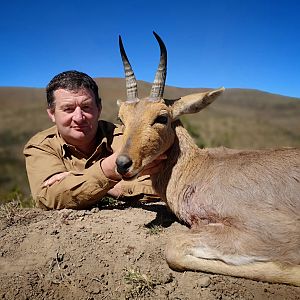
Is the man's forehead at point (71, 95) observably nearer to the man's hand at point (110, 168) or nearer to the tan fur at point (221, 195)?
the tan fur at point (221, 195)

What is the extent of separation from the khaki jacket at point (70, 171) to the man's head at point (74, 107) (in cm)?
31

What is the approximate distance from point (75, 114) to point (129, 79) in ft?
4.44

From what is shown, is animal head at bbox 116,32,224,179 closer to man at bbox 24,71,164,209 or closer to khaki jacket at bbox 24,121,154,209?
man at bbox 24,71,164,209

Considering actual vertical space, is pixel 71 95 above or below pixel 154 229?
above

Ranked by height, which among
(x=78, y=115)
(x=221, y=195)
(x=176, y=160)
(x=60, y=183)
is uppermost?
Result: (x=78, y=115)

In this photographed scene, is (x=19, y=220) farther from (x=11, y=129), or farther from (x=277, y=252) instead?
(x=11, y=129)

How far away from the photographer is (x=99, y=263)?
5.16 m

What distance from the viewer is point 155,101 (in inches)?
248

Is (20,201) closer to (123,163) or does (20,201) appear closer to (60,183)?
(60,183)

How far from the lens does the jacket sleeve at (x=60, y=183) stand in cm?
648

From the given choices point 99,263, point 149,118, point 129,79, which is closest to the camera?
point 99,263

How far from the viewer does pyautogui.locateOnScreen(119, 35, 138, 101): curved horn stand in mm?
6715

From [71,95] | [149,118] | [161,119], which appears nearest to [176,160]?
[161,119]

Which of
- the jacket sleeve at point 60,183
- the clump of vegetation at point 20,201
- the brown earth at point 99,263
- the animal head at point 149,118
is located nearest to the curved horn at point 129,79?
the animal head at point 149,118
